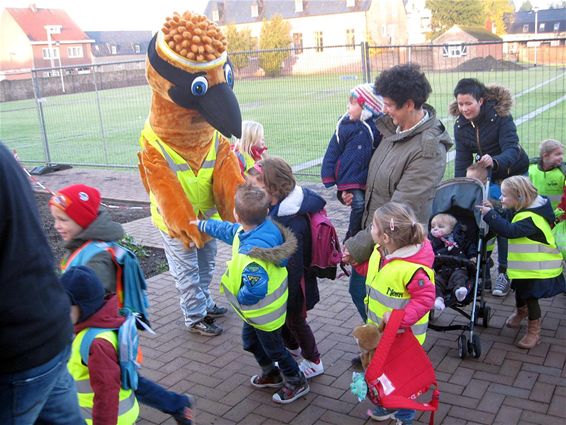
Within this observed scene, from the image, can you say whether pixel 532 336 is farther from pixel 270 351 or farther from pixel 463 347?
pixel 270 351

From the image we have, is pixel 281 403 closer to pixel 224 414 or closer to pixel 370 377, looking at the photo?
pixel 224 414

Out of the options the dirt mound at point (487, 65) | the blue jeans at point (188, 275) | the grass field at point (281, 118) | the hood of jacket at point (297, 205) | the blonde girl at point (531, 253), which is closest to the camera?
the hood of jacket at point (297, 205)

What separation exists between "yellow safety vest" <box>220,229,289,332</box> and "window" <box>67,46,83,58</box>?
80031 millimetres

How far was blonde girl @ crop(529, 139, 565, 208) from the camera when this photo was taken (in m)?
5.42

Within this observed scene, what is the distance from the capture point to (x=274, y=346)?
379cm

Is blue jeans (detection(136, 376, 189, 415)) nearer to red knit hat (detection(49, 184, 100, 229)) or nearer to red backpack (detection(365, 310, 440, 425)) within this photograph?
red knit hat (detection(49, 184, 100, 229))

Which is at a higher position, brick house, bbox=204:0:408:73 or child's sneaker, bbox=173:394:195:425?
brick house, bbox=204:0:408:73

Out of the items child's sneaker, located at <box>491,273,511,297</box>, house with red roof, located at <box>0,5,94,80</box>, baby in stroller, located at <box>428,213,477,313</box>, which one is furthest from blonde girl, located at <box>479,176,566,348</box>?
house with red roof, located at <box>0,5,94,80</box>

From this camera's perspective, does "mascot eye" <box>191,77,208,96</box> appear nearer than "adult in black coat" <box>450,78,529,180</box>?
Yes

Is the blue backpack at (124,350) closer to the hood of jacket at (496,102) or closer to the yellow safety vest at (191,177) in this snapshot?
the yellow safety vest at (191,177)

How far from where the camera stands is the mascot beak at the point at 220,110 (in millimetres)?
4547

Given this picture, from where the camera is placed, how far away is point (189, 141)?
15.6 feet

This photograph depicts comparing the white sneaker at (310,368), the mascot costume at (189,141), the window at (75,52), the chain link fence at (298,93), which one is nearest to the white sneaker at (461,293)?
the white sneaker at (310,368)

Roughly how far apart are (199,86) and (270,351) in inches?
79.5
